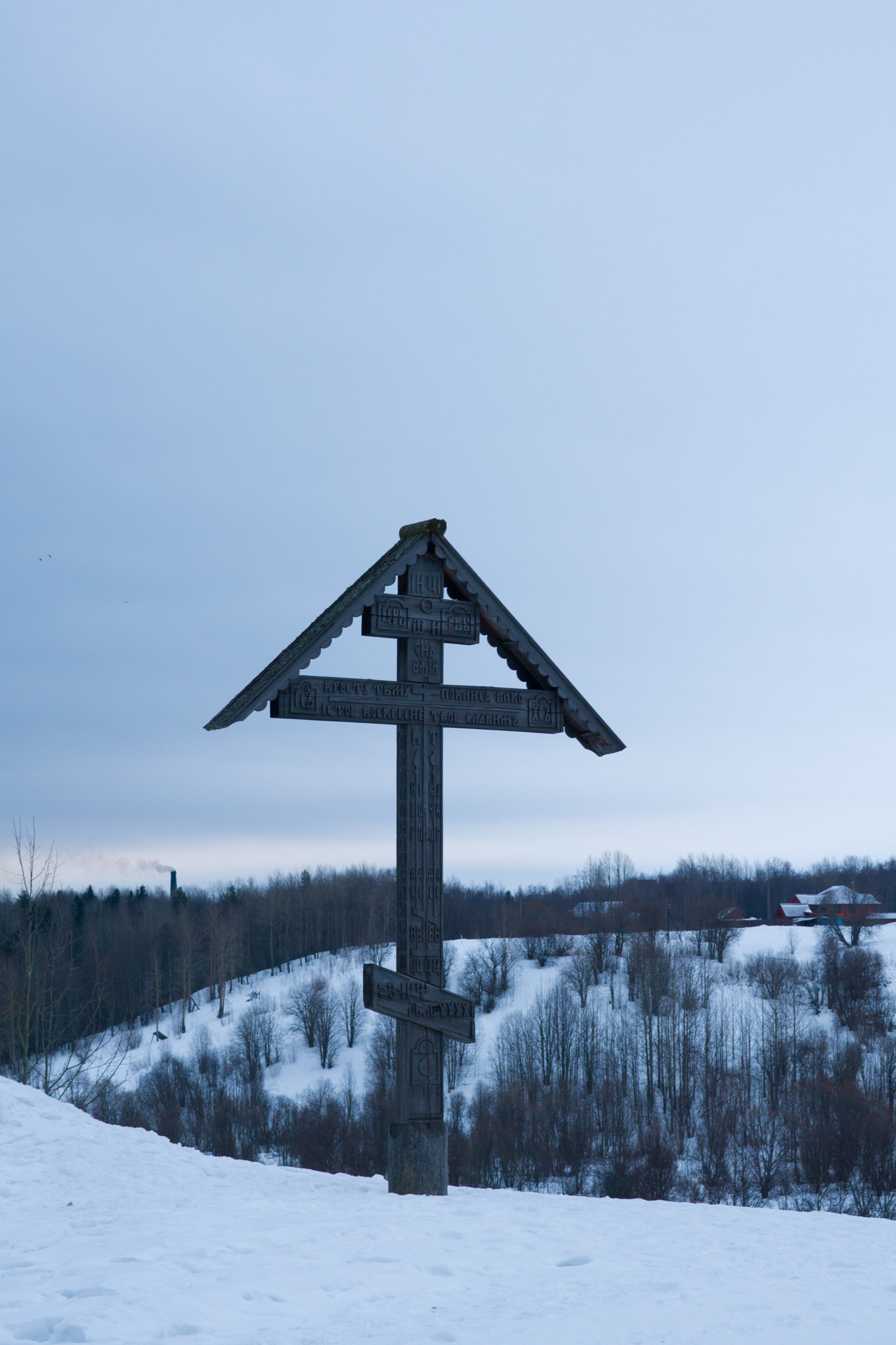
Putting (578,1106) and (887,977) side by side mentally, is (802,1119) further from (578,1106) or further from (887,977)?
(887,977)

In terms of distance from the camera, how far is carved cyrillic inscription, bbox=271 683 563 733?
996 centimetres

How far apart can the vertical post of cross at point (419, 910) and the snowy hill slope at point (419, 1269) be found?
449 millimetres

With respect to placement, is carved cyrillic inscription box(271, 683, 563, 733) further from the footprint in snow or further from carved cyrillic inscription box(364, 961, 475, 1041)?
the footprint in snow

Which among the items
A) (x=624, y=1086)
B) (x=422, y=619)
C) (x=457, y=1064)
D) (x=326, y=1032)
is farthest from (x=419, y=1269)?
(x=326, y=1032)

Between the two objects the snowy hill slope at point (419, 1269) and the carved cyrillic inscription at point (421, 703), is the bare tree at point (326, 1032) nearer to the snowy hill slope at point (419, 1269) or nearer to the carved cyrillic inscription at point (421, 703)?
the snowy hill slope at point (419, 1269)

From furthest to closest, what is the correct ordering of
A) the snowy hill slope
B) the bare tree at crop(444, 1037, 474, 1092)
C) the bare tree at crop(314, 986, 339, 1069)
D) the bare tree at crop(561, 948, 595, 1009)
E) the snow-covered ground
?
the bare tree at crop(561, 948, 595, 1009)
the bare tree at crop(314, 986, 339, 1069)
the snow-covered ground
the bare tree at crop(444, 1037, 474, 1092)
the snowy hill slope

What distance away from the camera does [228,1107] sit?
223 feet

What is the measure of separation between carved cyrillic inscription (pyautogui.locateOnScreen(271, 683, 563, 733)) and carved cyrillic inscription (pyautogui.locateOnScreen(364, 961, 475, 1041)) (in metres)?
2.28

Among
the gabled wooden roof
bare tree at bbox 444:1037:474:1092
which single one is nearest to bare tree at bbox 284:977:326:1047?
bare tree at bbox 444:1037:474:1092

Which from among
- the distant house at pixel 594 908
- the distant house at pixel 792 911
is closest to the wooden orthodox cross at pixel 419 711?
the distant house at pixel 594 908

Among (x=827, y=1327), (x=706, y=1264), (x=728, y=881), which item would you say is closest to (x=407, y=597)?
(x=706, y=1264)

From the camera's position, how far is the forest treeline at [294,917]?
277 ft

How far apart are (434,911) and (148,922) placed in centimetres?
9243

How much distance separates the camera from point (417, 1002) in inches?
389
